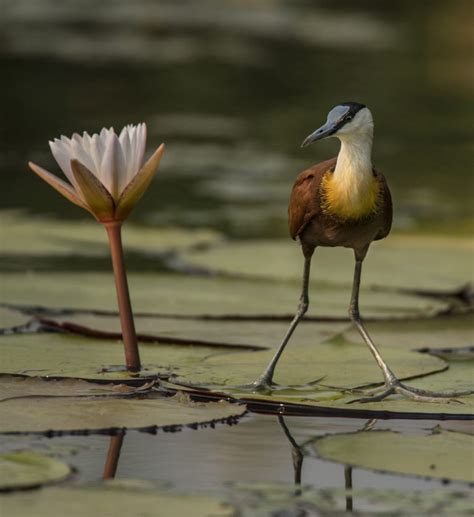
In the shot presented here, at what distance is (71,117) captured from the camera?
10.9 meters

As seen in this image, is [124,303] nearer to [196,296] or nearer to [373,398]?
[373,398]

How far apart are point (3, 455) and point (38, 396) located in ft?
1.75

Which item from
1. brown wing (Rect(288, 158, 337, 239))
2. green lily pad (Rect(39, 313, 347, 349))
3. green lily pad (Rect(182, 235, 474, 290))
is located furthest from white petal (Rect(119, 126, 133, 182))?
green lily pad (Rect(182, 235, 474, 290))

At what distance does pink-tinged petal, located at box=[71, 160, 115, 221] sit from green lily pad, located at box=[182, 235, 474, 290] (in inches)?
69.7

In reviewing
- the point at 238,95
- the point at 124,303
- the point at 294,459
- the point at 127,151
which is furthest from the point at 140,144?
the point at 238,95

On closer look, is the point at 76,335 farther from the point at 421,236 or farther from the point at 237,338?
the point at 421,236

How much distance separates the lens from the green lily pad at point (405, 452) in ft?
10.4

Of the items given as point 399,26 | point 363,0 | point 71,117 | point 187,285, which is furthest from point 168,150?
point 363,0

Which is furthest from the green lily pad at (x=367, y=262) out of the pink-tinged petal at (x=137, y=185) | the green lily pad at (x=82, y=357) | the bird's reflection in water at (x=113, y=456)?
the bird's reflection in water at (x=113, y=456)

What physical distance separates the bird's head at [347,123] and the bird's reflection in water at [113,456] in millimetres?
950

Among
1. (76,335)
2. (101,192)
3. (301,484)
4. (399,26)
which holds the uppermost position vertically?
(399,26)

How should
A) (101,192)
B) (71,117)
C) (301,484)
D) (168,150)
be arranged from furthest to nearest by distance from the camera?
(71,117) < (168,150) < (101,192) < (301,484)

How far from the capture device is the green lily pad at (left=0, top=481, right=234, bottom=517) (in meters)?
2.78

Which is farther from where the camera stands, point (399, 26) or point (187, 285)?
point (399, 26)
